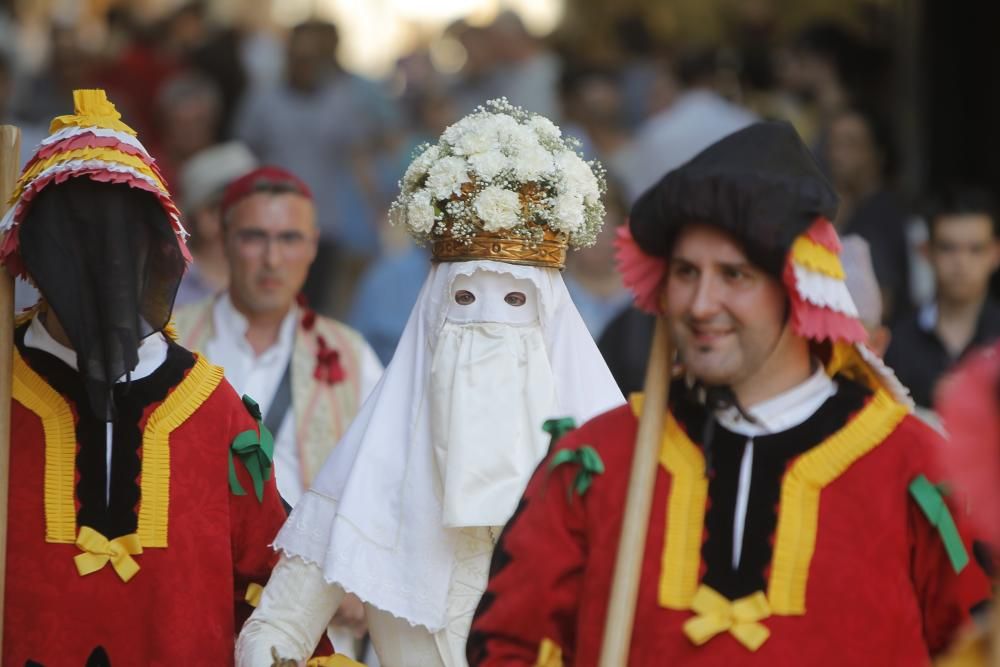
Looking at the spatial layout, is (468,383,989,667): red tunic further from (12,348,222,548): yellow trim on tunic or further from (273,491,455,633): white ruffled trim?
(12,348,222,548): yellow trim on tunic

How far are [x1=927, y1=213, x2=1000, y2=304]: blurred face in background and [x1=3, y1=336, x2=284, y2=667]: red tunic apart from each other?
15.5ft

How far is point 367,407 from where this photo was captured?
240 inches

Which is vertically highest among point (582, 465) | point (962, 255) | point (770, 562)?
point (962, 255)

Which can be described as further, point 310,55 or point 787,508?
point 310,55

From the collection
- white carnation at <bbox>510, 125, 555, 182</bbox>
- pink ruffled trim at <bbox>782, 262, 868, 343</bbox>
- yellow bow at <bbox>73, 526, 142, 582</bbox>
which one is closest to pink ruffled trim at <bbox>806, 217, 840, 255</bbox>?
pink ruffled trim at <bbox>782, 262, 868, 343</bbox>

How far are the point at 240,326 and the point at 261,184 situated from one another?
625 millimetres

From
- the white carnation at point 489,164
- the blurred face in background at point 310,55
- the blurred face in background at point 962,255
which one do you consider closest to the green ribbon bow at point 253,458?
the white carnation at point 489,164

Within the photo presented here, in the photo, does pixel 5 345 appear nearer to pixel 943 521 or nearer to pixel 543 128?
pixel 543 128

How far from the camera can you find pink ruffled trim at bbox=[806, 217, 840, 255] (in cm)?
461

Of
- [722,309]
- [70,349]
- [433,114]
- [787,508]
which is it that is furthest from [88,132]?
[433,114]

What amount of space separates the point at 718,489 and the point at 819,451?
0.79 ft

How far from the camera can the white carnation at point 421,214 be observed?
20.0 ft

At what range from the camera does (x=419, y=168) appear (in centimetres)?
625

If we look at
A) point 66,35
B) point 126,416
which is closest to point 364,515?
point 126,416
